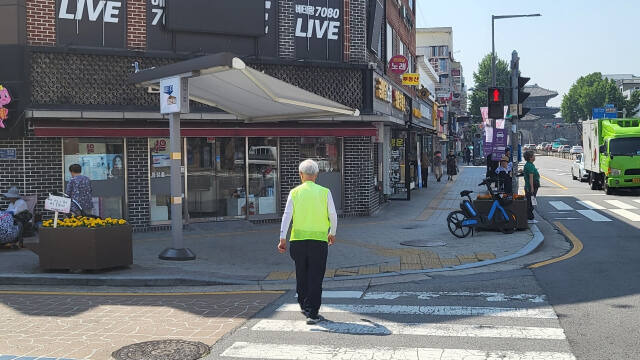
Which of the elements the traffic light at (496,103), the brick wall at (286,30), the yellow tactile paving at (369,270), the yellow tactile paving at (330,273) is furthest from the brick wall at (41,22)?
the traffic light at (496,103)

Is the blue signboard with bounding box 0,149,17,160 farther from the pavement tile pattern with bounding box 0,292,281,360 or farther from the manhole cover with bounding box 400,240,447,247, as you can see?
the manhole cover with bounding box 400,240,447,247

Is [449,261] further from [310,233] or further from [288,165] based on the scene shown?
[288,165]

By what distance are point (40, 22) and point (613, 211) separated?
16.0 meters

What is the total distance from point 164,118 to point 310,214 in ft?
28.2

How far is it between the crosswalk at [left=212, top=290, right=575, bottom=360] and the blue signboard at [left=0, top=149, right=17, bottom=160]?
8.39 metres

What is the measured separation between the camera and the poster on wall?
16625 mm

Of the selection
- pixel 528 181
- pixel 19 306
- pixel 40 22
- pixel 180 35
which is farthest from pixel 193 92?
pixel 528 181

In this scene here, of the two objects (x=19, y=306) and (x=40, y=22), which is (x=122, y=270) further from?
(x=40, y=22)

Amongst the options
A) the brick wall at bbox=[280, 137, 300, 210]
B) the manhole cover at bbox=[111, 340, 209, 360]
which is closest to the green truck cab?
the brick wall at bbox=[280, 137, 300, 210]

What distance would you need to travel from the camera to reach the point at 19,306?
25.6 feet

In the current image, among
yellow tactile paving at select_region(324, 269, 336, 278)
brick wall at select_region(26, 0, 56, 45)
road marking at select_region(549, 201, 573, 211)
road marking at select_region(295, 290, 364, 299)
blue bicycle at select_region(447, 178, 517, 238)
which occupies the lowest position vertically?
road marking at select_region(295, 290, 364, 299)

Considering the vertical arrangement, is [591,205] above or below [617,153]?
below

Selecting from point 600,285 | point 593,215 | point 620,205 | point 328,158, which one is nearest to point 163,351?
point 600,285

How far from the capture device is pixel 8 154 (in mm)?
13648
